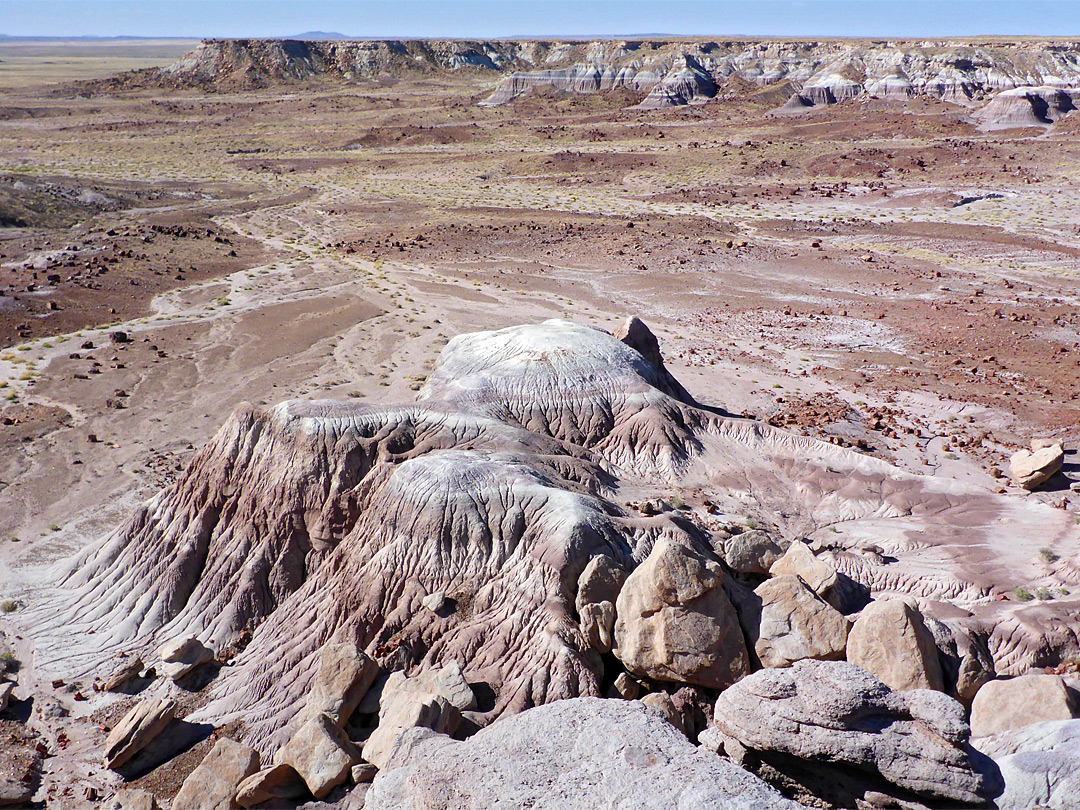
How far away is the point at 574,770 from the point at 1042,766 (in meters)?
3.93

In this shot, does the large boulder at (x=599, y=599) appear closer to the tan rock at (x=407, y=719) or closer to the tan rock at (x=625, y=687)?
the tan rock at (x=625, y=687)

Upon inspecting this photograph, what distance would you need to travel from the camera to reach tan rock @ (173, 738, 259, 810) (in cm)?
959

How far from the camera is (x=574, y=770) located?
7094mm

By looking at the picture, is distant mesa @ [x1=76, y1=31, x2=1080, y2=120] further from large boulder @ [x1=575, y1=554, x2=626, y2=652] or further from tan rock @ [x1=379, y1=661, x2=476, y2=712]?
tan rock @ [x1=379, y1=661, x2=476, y2=712]

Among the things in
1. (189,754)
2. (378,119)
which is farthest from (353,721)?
(378,119)

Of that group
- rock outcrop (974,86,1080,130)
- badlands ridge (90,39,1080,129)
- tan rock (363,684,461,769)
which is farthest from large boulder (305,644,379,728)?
badlands ridge (90,39,1080,129)

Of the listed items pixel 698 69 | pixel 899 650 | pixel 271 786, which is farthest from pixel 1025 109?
pixel 271 786

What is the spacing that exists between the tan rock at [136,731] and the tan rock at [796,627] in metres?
7.93

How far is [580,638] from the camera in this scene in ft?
34.9

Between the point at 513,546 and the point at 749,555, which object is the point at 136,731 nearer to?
the point at 513,546

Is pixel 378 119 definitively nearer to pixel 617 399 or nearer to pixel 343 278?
pixel 343 278

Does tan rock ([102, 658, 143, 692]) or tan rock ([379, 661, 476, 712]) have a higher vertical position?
tan rock ([379, 661, 476, 712])

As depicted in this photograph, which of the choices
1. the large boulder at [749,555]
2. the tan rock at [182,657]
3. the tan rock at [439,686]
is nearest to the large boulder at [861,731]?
the tan rock at [439,686]

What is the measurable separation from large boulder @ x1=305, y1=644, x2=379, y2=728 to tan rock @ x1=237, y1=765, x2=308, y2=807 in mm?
826
